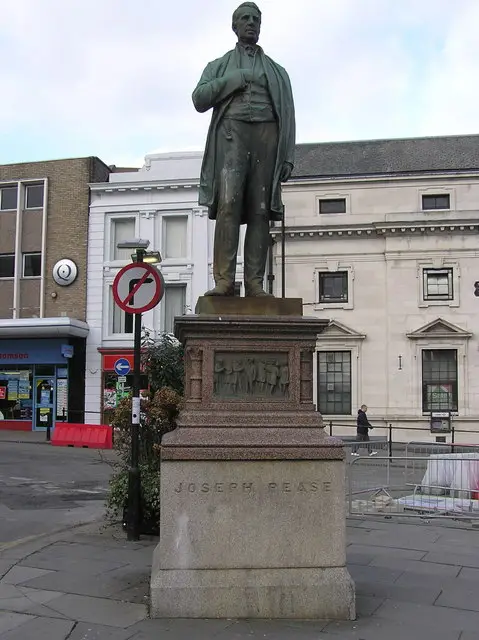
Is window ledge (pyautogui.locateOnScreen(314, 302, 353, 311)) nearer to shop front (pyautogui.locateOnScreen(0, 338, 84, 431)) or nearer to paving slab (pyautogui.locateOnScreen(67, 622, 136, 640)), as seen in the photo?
shop front (pyautogui.locateOnScreen(0, 338, 84, 431))

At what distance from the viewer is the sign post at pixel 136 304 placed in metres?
8.41

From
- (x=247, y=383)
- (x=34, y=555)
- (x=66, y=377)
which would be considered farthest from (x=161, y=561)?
(x=66, y=377)

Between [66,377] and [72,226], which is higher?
[72,226]

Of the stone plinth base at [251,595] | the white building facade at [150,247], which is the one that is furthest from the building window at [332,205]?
the stone plinth base at [251,595]

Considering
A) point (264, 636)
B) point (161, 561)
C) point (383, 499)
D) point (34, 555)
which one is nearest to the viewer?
point (264, 636)

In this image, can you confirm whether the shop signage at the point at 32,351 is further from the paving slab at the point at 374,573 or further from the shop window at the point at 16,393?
the paving slab at the point at 374,573

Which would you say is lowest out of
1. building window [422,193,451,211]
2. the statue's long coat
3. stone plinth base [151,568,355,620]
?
stone plinth base [151,568,355,620]

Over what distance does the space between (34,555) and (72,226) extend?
2494 centimetres

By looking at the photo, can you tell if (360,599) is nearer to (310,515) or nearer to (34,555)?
(310,515)

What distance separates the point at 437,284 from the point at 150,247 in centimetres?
1235

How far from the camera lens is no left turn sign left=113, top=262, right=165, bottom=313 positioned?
28.1 feet

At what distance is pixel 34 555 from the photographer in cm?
758

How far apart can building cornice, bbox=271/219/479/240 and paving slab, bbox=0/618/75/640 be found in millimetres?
25845

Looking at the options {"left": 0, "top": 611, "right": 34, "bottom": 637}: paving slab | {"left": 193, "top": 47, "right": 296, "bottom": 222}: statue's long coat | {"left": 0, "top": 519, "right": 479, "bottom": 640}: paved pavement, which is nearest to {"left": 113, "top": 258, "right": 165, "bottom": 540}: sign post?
{"left": 0, "top": 519, "right": 479, "bottom": 640}: paved pavement
